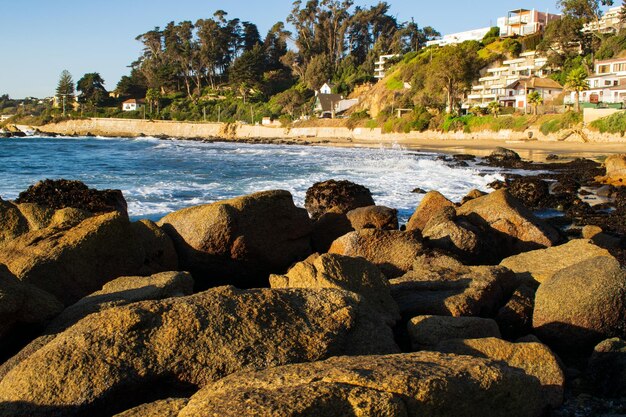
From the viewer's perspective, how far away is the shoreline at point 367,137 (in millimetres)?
43031

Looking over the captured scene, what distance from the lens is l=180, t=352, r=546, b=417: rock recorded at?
283cm

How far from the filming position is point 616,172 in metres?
23.5

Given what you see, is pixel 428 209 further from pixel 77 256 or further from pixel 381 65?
pixel 381 65

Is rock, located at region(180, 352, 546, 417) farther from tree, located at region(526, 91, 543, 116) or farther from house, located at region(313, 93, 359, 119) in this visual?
house, located at region(313, 93, 359, 119)

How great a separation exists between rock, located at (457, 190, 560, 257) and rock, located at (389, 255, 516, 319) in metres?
2.89

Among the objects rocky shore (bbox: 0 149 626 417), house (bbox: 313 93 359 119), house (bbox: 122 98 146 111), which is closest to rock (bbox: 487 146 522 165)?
rocky shore (bbox: 0 149 626 417)

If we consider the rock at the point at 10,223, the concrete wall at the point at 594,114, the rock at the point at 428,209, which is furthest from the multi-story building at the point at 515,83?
the rock at the point at 10,223

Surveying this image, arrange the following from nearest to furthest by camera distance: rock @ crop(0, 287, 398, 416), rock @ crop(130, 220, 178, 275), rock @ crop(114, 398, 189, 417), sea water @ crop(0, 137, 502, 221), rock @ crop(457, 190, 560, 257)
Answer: rock @ crop(114, 398, 189, 417), rock @ crop(0, 287, 398, 416), rock @ crop(130, 220, 178, 275), rock @ crop(457, 190, 560, 257), sea water @ crop(0, 137, 502, 221)

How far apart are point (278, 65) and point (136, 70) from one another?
33.3 meters

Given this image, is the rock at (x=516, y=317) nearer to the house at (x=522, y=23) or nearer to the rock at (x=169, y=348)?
the rock at (x=169, y=348)

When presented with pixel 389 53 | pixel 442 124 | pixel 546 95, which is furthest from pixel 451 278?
pixel 389 53

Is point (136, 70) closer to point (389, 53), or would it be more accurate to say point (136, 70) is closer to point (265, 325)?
point (389, 53)

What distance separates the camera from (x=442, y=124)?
66625 mm

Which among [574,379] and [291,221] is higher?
[291,221]
